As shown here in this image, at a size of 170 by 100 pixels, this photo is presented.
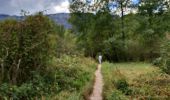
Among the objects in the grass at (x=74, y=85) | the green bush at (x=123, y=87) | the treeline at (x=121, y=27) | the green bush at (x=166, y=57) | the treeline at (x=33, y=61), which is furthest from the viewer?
the treeline at (x=121, y=27)

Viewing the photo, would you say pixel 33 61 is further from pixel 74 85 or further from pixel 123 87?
pixel 123 87

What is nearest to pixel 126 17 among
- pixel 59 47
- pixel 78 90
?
pixel 59 47

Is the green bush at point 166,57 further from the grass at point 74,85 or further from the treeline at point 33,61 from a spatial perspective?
the treeline at point 33,61

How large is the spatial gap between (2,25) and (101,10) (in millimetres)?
41041

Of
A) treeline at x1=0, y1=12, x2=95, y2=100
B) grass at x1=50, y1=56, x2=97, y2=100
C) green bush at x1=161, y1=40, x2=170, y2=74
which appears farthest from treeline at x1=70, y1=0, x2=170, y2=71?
treeline at x1=0, y1=12, x2=95, y2=100

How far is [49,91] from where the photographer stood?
604 inches

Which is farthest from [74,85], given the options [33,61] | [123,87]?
[123,87]

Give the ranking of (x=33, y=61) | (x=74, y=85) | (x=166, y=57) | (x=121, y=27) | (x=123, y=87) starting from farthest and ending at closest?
(x=121, y=27) < (x=166, y=57) < (x=123, y=87) < (x=74, y=85) < (x=33, y=61)

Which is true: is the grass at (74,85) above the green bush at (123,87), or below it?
above

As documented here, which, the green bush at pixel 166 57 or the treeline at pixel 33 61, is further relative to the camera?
the green bush at pixel 166 57

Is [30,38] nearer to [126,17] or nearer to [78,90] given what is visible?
[78,90]

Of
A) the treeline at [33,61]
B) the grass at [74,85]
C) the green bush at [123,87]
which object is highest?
the treeline at [33,61]

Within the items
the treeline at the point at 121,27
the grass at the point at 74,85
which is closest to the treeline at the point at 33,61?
the grass at the point at 74,85

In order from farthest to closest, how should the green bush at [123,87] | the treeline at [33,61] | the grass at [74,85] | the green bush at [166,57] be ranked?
the green bush at [166,57], the green bush at [123,87], the treeline at [33,61], the grass at [74,85]
